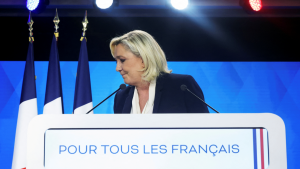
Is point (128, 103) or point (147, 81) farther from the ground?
point (147, 81)

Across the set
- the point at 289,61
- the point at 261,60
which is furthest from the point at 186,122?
the point at 289,61

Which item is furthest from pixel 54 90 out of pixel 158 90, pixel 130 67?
pixel 158 90

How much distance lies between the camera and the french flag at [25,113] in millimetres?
2512

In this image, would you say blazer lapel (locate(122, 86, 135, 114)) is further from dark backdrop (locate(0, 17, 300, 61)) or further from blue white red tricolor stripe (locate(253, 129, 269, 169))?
dark backdrop (locate(0, 17, 300, 61))

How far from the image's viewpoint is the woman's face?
177 centimetres

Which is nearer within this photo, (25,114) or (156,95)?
(156,95)

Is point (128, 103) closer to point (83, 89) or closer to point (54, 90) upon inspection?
point (83, 89)

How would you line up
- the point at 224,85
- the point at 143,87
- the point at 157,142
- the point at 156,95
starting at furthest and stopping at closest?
the point at 224,85 → the point at 143,87 → the point at 156,95 → the point at 157,142

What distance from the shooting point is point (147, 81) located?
1.78 m

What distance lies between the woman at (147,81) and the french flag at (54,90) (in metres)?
1.06

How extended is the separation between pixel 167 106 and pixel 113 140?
3.03ft

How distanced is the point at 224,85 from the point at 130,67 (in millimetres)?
1776

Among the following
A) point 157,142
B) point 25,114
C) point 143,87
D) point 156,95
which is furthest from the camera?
point 25,114

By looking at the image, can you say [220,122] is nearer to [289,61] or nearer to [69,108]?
[69,108]
